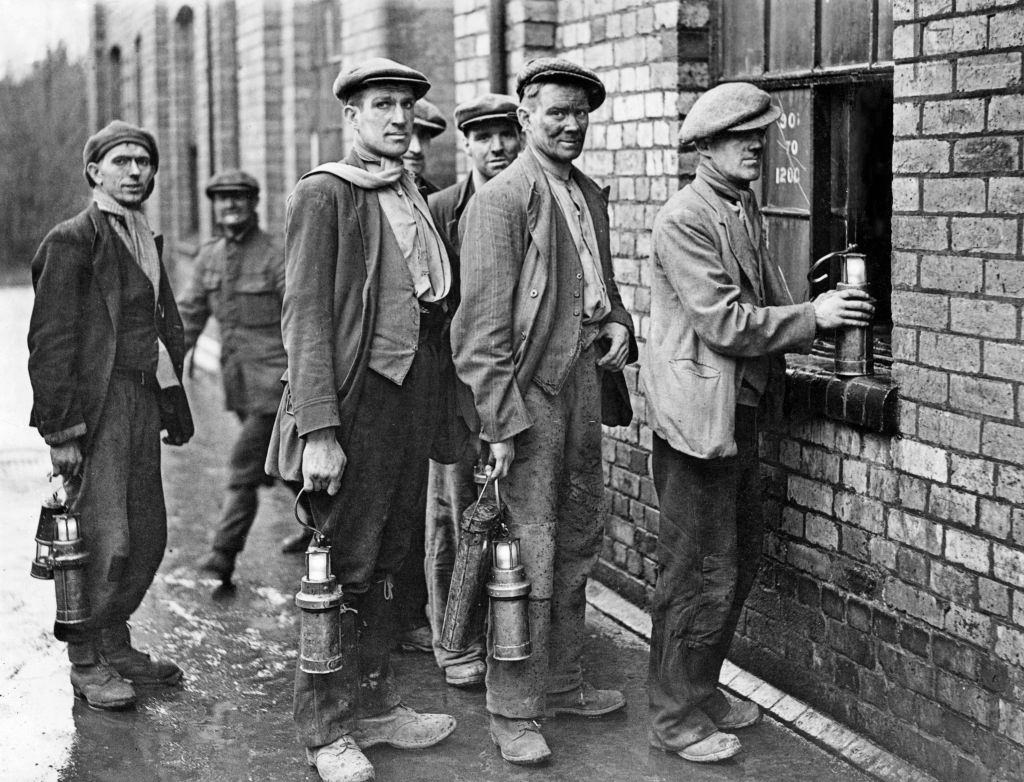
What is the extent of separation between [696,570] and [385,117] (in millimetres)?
1864

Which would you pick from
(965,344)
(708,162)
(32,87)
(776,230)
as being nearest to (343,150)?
(776,230)

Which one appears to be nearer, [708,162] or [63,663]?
[708,162]

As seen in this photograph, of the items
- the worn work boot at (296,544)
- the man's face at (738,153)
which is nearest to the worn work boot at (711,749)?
the man's face at (738,153)

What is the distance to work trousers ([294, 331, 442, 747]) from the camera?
4547mm

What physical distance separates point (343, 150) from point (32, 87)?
19.5m

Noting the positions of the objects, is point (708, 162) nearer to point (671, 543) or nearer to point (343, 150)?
point (671, 543)

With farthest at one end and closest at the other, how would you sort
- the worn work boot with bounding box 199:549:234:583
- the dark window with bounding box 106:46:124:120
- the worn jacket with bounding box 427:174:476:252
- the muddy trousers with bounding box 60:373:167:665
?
the dark window with bounding box 106:46:124:120 < the worn work boot with bounding box 199:549:234:583 < the worn jacket with bounding box 427:174:476:252 < the muddy trousers with bounding box 60:373:167:665

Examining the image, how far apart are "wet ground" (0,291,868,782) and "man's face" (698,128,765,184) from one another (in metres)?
1.98

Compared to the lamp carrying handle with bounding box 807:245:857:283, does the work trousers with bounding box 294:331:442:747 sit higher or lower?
lower

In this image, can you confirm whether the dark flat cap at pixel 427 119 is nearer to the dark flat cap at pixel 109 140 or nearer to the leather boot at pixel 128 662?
the dark flat cap at pixel 109 140

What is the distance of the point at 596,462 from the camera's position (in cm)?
491

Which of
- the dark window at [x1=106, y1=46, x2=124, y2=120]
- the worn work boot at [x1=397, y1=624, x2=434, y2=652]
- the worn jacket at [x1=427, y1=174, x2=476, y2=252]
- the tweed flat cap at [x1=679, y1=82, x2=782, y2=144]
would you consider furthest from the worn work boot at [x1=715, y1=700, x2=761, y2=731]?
the dark window at [x1=106, y1=46, x2=124, y2=120]

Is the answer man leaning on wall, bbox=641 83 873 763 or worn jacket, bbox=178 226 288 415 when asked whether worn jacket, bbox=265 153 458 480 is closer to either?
man leaning on wall, bbox=641 83 873 763

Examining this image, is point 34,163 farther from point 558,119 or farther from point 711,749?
point 711,749
